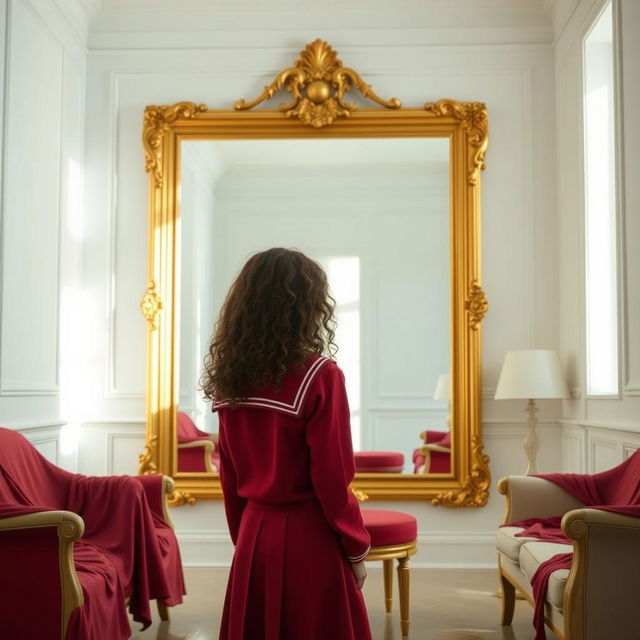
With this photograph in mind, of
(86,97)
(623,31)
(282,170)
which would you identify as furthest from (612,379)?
(86,97)

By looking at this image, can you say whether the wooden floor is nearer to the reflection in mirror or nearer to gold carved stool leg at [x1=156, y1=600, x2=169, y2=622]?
gold carved stool leg at [x1=156, y1=600, x2=169, y2=622]

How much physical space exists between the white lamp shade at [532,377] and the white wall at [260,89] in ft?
1.41

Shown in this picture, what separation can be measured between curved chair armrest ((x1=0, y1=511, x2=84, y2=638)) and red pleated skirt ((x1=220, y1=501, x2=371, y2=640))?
1.06 metres

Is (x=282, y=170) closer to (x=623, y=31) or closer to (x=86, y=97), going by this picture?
(x=86, y=97)

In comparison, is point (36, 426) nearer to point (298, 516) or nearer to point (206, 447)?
point (206, 447)

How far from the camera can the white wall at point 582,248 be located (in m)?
4.05

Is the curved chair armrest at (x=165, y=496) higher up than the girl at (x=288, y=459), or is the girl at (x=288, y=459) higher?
the girl at (x=288, y=459)

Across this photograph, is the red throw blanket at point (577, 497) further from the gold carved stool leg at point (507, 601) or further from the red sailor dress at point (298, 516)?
the red sailor dress at point (298, 516)

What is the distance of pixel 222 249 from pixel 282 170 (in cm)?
65

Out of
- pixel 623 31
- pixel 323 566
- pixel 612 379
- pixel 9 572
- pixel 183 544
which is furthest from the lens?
pixel 183 544

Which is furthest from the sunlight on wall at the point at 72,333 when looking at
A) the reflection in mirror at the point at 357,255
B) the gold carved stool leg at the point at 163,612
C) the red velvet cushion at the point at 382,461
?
the red velvet cushion at the point at 382,461

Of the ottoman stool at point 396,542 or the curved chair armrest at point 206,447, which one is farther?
the curved chair armrest at point 206,447

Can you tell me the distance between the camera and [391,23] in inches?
218

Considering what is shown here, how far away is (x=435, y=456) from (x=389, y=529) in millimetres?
1602
